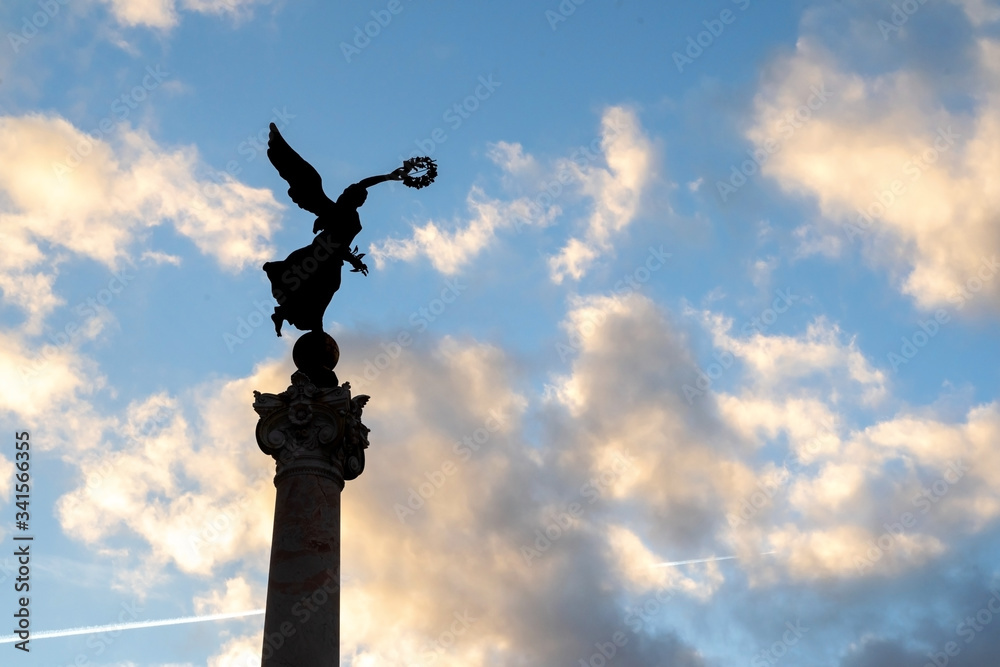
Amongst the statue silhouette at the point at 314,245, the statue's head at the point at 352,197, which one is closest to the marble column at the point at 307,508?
the statue silhouette at the point at 314,245

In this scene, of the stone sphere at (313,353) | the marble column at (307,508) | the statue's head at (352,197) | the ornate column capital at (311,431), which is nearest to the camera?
the marble column at (307,508)

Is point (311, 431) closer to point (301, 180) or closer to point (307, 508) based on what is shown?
point (307, 508)

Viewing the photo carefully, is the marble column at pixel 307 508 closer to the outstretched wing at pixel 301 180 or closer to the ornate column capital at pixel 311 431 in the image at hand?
the ornate column capital at pixel 311 431

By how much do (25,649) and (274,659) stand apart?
10.2 meters

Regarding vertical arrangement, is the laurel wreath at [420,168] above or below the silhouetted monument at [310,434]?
above

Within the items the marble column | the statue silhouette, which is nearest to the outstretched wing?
the statue silhouette

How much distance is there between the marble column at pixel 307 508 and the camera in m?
16.0

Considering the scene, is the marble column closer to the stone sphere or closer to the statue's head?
the stone sphere

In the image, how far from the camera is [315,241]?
20188mm

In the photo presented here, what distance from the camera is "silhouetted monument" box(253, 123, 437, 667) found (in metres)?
16.2

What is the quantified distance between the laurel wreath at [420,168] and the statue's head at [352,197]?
0.94 m

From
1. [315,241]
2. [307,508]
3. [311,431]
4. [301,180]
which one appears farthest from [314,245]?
[307,508]

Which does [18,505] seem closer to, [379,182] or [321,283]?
[321,283]

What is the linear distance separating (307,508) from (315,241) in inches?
219
